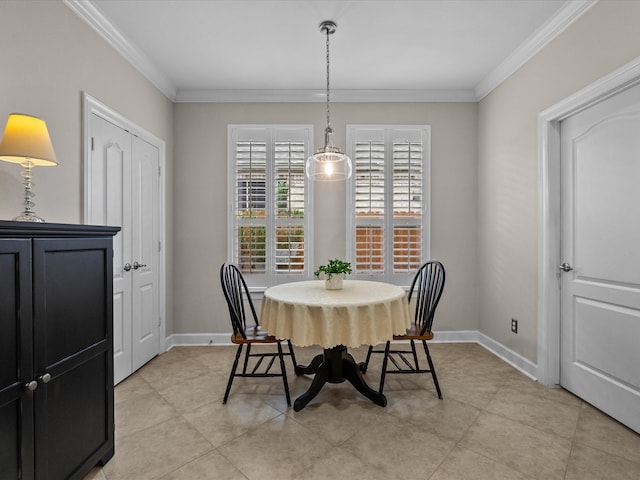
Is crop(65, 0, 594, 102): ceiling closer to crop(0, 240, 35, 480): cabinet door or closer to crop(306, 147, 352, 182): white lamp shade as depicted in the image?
crop(306, 147, 352, 182): white lamp shade

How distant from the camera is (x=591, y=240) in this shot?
243cm

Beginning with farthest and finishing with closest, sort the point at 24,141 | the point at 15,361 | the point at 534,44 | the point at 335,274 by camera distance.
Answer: the point at 534,44 → the point at 335,274 → the point at 24,141 → the point at 15,361

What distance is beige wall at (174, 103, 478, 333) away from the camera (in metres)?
3.86

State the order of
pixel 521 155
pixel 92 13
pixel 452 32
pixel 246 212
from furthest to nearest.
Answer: pixel 246 212, pixel 521 155, pixel 452 32, pixel 92 13

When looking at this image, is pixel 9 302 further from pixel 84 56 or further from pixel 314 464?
pixel 84 56

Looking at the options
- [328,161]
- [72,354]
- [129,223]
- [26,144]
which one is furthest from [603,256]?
[129,223]

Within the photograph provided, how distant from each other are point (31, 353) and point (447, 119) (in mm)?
4049

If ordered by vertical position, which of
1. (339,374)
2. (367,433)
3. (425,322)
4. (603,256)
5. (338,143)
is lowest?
(367,433)

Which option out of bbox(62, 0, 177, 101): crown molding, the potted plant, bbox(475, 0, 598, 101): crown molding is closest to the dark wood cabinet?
the potted plant

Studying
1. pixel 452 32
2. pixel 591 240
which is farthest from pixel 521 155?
pixel 452 32

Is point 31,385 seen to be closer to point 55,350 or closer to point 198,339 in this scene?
point 55,350

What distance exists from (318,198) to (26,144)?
8.67 ft

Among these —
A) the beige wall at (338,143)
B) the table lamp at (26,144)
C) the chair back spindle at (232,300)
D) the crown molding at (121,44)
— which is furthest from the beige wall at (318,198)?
the table lamp at (26,144)

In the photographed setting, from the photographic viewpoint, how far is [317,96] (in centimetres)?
384
